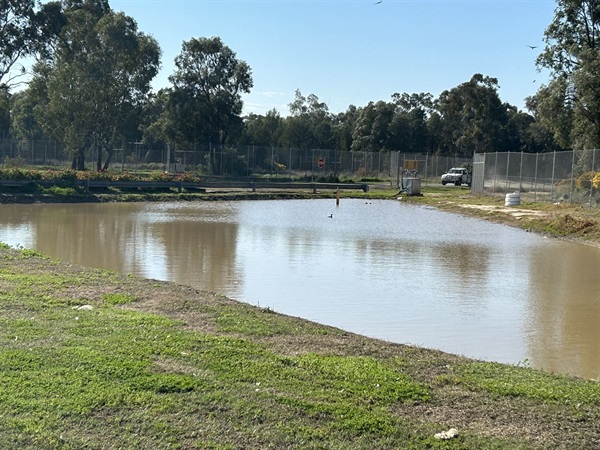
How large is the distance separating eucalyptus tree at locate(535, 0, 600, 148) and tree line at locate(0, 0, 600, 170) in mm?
72

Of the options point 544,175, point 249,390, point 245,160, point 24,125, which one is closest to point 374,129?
point 245,160

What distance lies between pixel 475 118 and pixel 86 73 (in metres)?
48.7

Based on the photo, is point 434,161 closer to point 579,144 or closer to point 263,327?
point 579,144

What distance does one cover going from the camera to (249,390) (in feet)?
20.4

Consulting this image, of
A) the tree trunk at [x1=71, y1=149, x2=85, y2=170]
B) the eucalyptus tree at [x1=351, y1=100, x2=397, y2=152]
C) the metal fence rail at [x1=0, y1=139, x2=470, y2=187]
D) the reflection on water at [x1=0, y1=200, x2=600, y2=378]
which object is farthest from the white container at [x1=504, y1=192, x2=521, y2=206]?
the eucalyptus tree at [x1=351, y1=100, x2=397, y2=152]

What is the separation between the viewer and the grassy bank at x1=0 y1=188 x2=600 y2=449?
5309mm

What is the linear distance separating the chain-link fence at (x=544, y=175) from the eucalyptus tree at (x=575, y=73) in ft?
16.3

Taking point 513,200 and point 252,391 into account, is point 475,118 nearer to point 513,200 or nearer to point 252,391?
point 513,200

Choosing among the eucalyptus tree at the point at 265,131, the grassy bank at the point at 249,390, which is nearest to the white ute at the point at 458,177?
the eucalyptus tree at the point at 265,131

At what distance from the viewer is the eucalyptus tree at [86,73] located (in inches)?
2287

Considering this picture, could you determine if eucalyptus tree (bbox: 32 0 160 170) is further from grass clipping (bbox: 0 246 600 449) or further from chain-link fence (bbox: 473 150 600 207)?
grass clipping (bbox: 0 246 600 449)

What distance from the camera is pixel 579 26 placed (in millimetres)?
46656

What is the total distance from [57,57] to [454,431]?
2269 inches

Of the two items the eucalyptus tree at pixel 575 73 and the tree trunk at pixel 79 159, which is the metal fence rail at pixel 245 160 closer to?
the tree trunk at pixel 79 159
